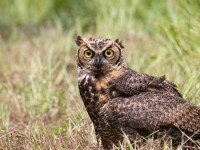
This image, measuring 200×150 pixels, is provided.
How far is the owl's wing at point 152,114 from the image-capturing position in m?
6.52

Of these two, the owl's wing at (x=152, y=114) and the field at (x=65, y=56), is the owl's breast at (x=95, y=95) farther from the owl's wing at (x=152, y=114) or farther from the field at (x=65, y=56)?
the field at (x=65, y=56)

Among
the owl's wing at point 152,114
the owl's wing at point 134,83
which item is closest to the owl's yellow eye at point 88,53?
the owl's wing at point 134,83

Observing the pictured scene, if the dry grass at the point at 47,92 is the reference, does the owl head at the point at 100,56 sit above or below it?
above

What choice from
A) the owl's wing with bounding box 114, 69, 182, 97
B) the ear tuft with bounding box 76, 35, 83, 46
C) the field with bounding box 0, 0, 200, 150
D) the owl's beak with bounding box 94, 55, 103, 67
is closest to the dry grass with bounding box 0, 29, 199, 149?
the field with bounding box 0, 0, 200, 150

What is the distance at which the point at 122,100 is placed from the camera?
658 centimetres

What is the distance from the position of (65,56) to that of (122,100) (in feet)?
14.0

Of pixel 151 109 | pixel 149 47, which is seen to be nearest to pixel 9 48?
pixel 149 47

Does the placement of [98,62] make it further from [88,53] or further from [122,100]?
[122,100]

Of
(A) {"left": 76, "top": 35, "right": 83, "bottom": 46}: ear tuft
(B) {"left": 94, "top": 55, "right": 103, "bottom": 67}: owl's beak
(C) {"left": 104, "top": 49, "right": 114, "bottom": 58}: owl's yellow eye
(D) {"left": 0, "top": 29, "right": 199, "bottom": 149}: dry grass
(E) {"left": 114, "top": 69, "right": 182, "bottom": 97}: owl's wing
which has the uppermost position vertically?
(A) {"left": 76, "top": 35, "right": 83, "bottom": 46}: ear tuft

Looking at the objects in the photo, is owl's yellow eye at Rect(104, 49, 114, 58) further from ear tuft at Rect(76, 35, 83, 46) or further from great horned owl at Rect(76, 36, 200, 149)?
ear tuft at Rect(76, 35, 83, 46)

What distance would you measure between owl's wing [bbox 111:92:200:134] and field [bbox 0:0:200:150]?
28 centimetres

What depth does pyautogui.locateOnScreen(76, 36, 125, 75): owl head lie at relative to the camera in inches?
264

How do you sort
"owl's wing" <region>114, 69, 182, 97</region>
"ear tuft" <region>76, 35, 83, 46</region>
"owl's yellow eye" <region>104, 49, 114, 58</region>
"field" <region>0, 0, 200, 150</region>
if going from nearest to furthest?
"owl's wing" <region>114, 69, 182, 97</region>
"owl's yellow eye" <region>104, 49, 114, 58</region>
"ear tuft" <region>76, 35, 83, 46</region>
"field" <region>0, 0, 200, 150</region>

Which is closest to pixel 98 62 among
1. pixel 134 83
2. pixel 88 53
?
pixel 88 53
